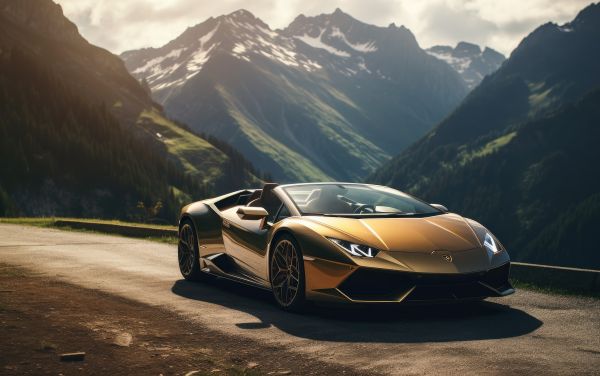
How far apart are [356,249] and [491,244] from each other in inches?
66.2

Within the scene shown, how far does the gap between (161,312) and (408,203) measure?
3.40 metres

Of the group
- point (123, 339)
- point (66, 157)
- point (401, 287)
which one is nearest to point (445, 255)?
point (401, 287)

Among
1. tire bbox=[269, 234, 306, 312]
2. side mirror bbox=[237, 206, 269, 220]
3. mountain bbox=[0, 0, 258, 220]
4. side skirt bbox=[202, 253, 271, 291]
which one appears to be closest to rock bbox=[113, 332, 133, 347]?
tire bbox=[269, 234, 306, 312]

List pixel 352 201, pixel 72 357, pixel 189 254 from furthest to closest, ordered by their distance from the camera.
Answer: pixel 189 254, pixel 352 201, pixel 72 357

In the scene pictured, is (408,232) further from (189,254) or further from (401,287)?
(189,254)

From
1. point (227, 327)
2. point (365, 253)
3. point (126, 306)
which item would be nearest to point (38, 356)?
point (227, 327)

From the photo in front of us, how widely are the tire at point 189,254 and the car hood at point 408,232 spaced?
3079 mm

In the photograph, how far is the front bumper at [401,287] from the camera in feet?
25.2

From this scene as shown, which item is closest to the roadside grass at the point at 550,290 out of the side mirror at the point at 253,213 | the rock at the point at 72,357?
the side mirror at the point at 253,213

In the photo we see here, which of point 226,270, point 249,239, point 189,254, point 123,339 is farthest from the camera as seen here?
point 189,254

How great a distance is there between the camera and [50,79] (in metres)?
170

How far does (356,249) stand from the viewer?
7.92 m

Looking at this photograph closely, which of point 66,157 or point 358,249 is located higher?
point 66,157

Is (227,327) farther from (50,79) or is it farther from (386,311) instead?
(50,79)
